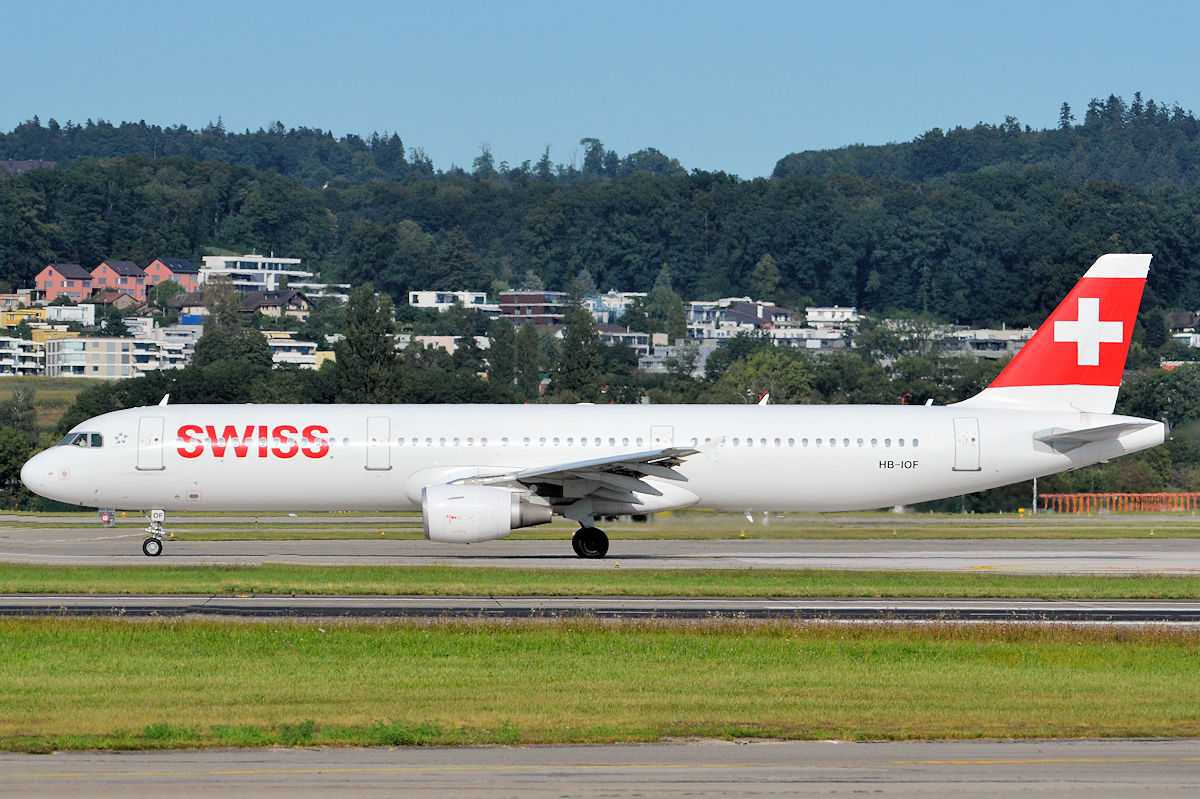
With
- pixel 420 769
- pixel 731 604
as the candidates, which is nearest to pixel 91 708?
pixel 420 769

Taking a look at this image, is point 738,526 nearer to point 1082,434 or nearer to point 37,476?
point 1082,434

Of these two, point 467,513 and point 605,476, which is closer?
point 467,513

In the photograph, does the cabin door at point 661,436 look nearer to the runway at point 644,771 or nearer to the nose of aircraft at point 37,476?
the nose of aircraft at point 37,476

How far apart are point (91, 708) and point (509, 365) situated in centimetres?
13766

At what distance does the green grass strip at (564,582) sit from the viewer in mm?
29953

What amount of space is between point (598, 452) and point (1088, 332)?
1289 centimetres

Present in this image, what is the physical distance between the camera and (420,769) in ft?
50.8

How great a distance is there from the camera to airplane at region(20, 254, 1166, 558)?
3825cm

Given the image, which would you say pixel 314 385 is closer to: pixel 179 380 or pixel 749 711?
pixel 179 380

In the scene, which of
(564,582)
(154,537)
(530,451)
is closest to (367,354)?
(154,537)

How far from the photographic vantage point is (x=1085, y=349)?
4109cm

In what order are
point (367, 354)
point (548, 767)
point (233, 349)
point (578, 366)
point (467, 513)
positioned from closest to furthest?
point (548, 767), point (467, 513), point (367, 354), point (578, 366), point (233, 349)

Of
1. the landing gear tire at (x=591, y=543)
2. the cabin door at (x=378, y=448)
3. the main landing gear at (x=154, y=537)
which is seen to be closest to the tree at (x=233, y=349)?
the main landing gear at (x=154, y=537)

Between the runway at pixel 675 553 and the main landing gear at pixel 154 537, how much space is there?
0.91 ft
